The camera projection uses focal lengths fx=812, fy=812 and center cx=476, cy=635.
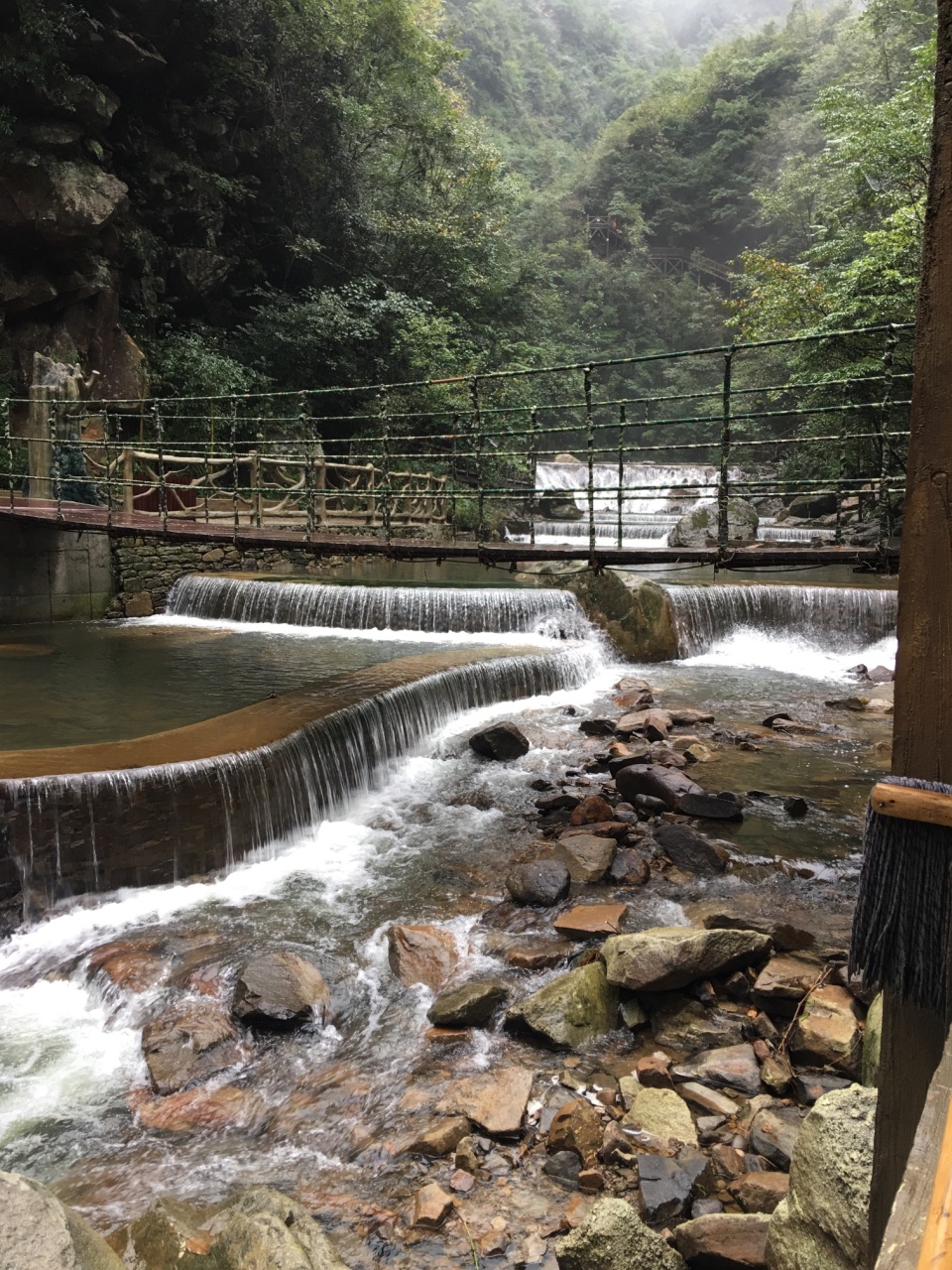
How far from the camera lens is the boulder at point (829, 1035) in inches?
134

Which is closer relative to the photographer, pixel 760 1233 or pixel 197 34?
pixel 760 1233

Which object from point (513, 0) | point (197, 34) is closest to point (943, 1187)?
point (197, 34)

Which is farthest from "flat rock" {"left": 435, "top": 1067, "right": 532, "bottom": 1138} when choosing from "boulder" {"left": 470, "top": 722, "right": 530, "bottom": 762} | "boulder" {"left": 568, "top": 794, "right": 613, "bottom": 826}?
"boulder" {"left": 470, "top": 722, "right": 530, "bottom": 762}

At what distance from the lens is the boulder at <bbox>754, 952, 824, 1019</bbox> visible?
12.4ft

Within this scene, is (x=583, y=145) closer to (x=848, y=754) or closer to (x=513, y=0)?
(x=513, y=0)

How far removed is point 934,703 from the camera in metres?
1.67

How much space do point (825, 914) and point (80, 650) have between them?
8.43 m

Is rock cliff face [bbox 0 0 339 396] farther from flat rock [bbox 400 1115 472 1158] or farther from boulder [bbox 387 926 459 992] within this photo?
flat rock [bbox 400 1115 472 1158]

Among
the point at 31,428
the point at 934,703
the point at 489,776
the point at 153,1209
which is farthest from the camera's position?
the point at 31,428

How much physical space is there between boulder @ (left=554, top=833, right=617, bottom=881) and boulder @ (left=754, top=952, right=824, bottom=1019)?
1.52 meters

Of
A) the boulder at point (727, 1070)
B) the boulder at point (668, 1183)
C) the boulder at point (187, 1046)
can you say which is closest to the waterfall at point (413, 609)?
the boulder at point (187, 1046)

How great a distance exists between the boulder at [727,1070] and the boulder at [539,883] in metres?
1.64

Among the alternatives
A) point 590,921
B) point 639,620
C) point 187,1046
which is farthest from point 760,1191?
point 639,620

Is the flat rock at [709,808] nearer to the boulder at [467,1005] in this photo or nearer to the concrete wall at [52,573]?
the boulder at [467,1005]
